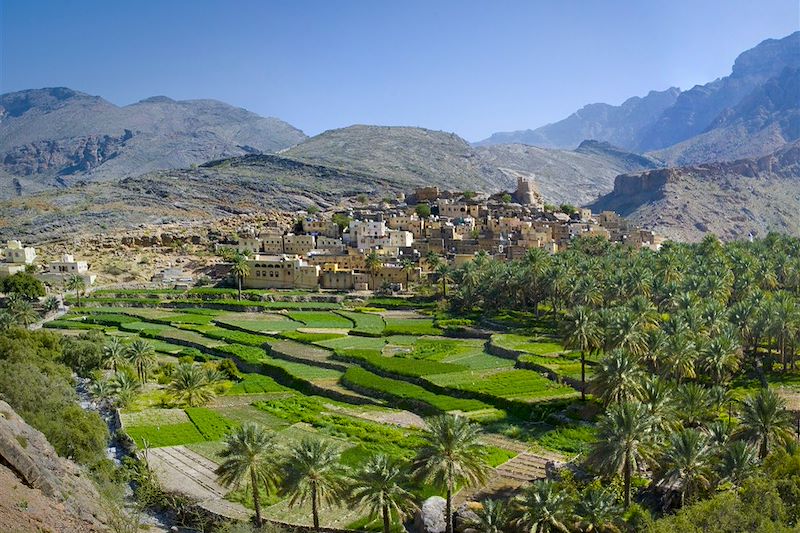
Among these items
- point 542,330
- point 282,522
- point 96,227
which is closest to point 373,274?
point 542,330

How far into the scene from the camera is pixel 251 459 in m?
29.8

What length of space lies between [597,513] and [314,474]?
11.2 meters

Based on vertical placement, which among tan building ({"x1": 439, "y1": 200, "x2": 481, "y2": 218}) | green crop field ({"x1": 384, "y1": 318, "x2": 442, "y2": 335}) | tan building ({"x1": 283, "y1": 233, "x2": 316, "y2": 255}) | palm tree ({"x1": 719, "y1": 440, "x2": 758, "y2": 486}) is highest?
tan building ({"x1": 439, "y1": 200, "x2": 481, "y2": 218})

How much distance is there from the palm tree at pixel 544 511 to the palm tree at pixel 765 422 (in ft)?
31.8

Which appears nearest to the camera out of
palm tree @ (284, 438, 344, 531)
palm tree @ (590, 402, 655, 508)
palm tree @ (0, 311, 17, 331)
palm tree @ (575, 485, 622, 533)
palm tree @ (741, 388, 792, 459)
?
palm tree @ (575, 485, 622, 533)

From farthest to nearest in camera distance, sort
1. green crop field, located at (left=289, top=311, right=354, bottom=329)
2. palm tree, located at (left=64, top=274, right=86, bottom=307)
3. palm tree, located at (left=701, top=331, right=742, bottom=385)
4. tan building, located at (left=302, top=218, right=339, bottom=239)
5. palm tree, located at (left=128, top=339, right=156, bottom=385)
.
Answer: tan building, located at (left=302, top=218, right=339, bottom=239)
palm tree, located at (left=64, top=274, right=86, bottom=307)
green crop field, located at (left=289, top=311, right=354, bottom=329)
palm tree, located at (left=128, top=339, right=156, bottom=385)
palm tree, located at (left=701, top=331, right=742, bottom=385)

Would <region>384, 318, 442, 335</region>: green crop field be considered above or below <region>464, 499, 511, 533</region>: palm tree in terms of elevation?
above

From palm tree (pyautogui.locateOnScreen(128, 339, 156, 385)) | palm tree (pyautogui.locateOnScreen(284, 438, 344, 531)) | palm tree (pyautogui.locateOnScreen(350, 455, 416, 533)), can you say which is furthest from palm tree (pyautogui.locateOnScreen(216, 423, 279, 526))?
palm tree (pyautogui.locateOnScreen(128, 339, 156, 385))

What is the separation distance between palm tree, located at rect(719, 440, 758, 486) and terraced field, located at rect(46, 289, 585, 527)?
10.5 meters

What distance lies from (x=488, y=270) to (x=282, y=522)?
5518 cm

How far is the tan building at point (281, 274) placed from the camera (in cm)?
10144

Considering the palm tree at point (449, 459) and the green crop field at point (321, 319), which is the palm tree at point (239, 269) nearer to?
the green crop field at point (321, 319)

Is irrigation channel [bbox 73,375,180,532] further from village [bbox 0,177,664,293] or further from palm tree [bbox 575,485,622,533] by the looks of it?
village [bbox 0,177,664,293]

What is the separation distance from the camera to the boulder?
29.0 meters
